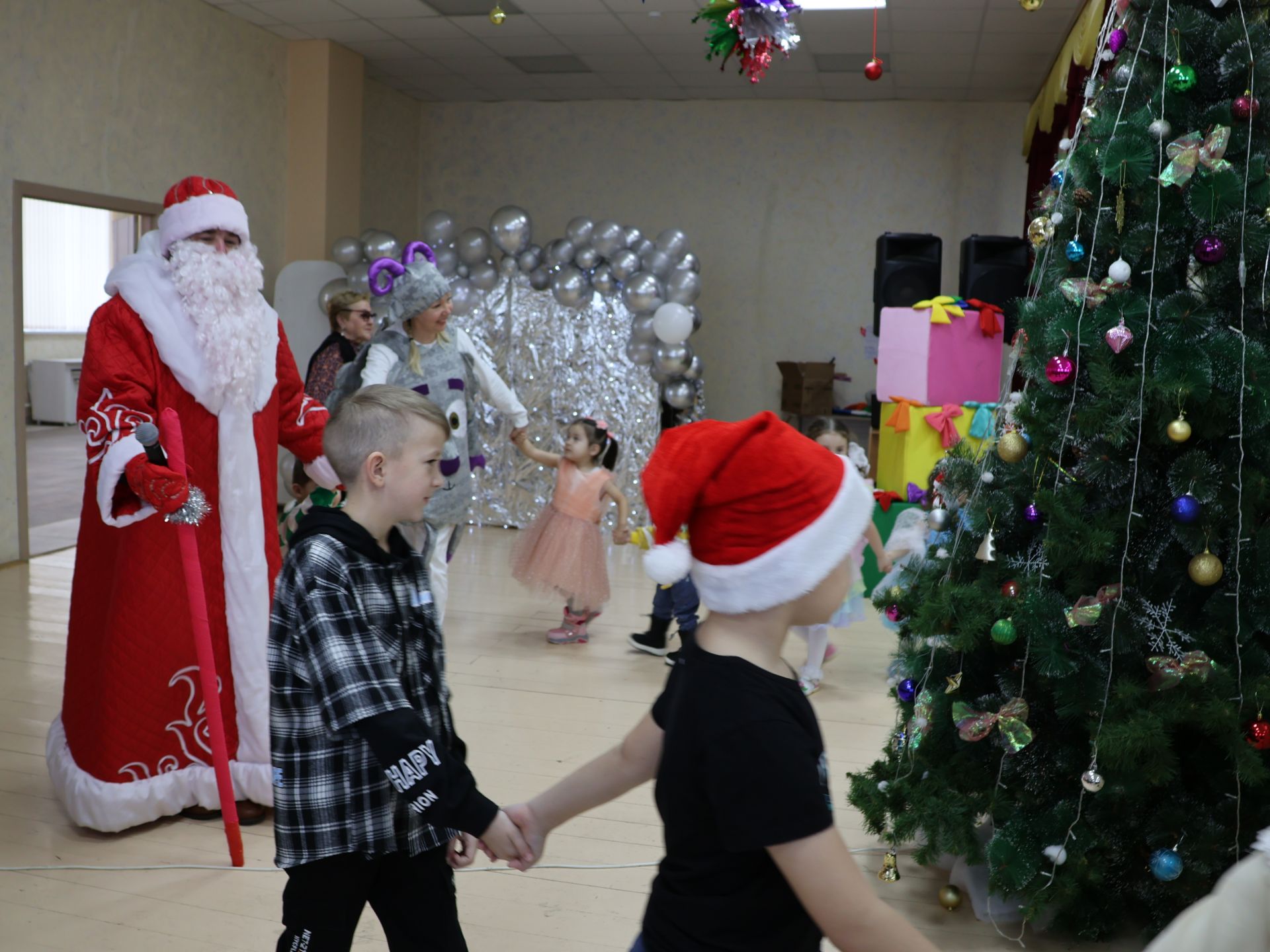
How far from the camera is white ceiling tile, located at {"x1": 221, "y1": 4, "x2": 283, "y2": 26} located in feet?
24.1

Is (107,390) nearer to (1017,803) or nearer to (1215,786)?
(1017,803)

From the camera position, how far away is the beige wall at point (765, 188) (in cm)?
→ 927

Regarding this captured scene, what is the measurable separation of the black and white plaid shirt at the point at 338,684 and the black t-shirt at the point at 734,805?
0.50 metres

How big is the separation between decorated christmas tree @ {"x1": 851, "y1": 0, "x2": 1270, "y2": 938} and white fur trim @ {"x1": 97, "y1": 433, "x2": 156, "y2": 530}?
1969 millimetres

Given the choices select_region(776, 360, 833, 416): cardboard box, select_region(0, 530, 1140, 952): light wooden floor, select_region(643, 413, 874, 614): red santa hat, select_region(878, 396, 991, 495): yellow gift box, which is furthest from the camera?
select_region(776, 360, 833, 416): cardboard box

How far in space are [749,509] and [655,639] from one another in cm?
369

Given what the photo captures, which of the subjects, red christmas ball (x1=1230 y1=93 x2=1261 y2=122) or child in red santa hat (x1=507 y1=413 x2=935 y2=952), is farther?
red christmas ball (x1=1230 y1=93 x2=1261 y2=122)

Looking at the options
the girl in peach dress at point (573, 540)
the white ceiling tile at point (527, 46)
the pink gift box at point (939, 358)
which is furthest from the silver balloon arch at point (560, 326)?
the girl in peach dress at point (573, 540)

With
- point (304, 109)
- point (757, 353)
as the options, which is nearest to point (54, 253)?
point (304, 109)

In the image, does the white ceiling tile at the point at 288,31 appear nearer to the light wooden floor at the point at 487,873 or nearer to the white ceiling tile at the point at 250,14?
the white ceiling tile at the point at 250,14

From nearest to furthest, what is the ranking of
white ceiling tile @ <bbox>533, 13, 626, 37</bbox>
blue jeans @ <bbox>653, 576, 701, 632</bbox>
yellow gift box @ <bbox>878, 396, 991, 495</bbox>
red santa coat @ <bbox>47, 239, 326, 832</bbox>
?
red santa coat @ <bbox>47, 239, 326, 832</bbox> → blue jeans @ <bbox>653, 576, 701, 632</bbox> → yellow gift box @ <bbox>878, 396, 991, 495</bbox> → white ceiling tile @ <bbox>533, 13, 626, 37</bbox>

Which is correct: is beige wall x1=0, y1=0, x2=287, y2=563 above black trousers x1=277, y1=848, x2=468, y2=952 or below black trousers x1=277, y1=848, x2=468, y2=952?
above

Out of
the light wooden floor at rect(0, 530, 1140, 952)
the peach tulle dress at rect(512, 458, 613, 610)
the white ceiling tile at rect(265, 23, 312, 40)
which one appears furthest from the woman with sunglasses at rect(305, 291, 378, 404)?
the white ceiling tile at rect(265, 23, 312, 40)

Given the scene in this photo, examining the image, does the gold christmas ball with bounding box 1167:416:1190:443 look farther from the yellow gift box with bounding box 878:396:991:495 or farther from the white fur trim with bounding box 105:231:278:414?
the yellow gift box with bounding box 878:396:991:495
